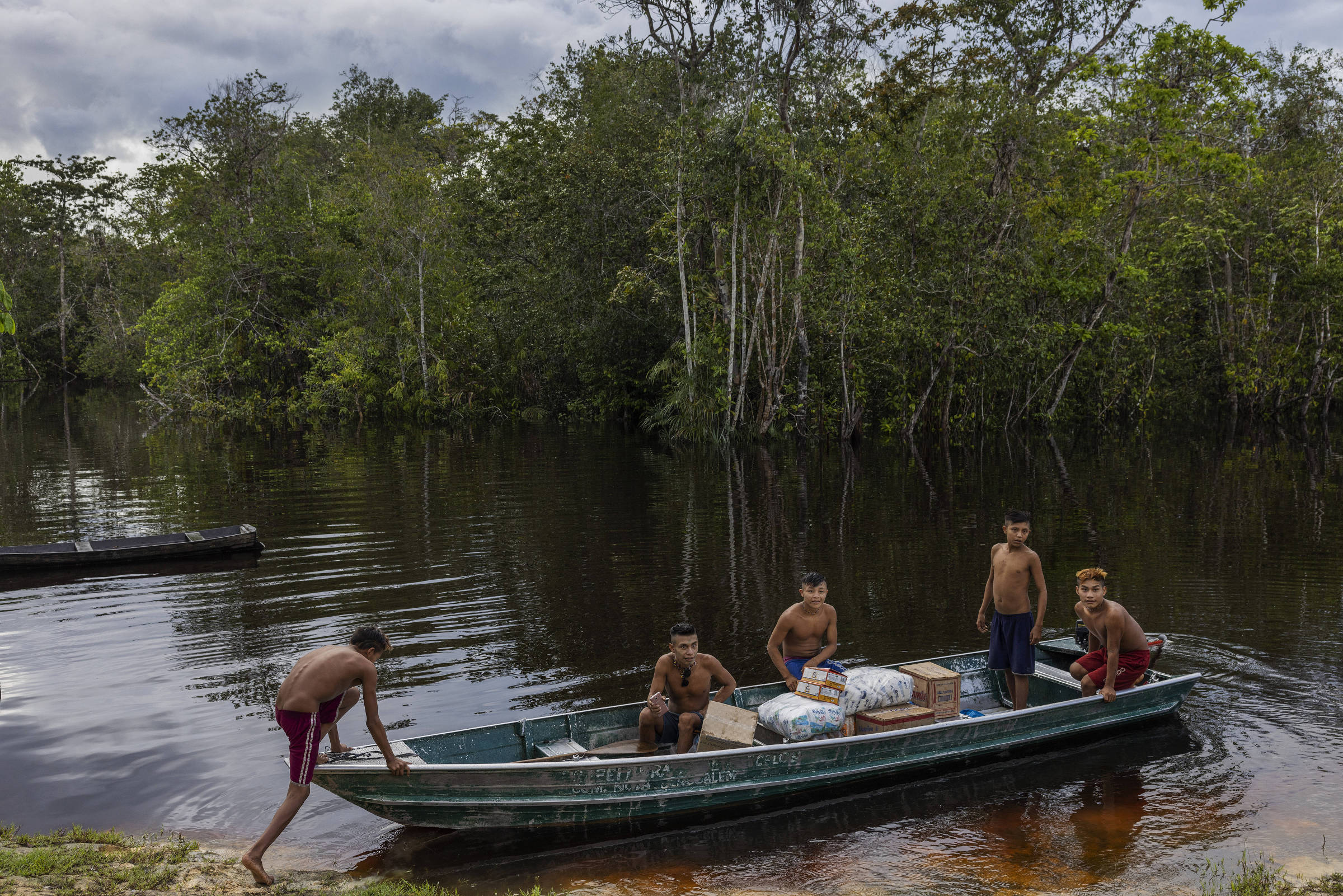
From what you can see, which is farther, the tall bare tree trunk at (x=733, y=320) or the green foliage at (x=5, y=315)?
the tall bare tree trunk at (x=733, y=320)

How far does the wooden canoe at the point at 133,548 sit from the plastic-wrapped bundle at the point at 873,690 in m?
12.4

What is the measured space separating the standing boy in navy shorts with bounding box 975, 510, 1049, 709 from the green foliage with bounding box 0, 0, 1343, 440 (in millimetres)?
21841

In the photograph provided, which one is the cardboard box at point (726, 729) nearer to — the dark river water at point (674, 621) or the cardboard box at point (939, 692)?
the dark river water at point (674, 621)

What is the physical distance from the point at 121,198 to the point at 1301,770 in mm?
82663

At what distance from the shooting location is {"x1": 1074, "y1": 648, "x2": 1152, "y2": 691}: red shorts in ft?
29.7

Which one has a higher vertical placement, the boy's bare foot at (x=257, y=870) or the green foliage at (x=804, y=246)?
the green foliage at (x=804, y=246)

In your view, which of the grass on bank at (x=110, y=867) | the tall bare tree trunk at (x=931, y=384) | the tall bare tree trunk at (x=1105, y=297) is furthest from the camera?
the tall bare tree trunk at (x=931, y=384)

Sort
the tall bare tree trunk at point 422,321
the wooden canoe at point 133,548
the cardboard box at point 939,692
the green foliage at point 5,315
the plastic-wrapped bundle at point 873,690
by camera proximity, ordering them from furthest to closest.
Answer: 1. the tall bare tree trunk at point 422,321
2. the wooden canoe at point 133,548
3. the cardboard box at point 939,692
4. the plastic-wrapped bundle at point 873,690
5. the green foliage at point 5,315

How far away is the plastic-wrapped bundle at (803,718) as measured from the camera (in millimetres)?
8133

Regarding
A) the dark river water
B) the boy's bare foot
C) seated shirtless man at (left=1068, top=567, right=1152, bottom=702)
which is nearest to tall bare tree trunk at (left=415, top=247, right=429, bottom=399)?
the dark river water

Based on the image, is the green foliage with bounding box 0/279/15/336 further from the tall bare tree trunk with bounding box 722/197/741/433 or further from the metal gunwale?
the tall bare tree trunk with bounding box 722/197/741/433

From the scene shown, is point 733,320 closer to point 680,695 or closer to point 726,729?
point 680,695

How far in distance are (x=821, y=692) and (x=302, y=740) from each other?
13.3ft

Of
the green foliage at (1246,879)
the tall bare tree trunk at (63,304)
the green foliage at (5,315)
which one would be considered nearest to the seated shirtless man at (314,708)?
the green foliage at (5,315)
